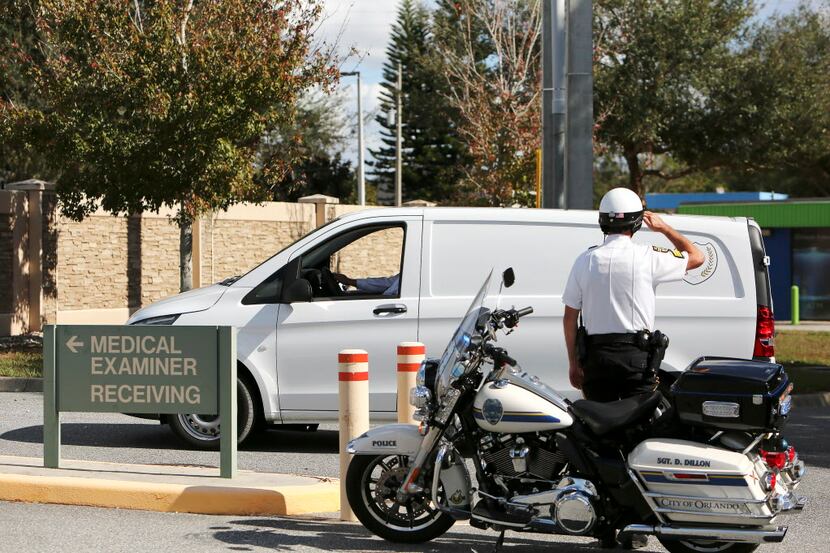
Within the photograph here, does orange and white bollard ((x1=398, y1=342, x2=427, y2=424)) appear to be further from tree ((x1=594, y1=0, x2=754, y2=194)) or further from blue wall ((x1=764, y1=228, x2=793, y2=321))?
tree ((x1=594, y1=0, x2=754, y2=194))

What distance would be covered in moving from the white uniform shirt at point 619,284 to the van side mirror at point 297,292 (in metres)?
3.51

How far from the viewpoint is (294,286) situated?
31.9 feet

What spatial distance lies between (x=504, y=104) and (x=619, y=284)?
1037 inches

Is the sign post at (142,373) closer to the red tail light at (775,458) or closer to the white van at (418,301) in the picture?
the white van at (418,301)

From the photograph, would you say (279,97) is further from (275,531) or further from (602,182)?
(602,182)

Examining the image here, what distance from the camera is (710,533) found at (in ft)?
19.3

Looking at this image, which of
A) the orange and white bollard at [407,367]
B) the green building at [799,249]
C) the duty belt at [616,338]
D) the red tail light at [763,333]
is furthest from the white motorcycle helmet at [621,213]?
the green building at [799,249]

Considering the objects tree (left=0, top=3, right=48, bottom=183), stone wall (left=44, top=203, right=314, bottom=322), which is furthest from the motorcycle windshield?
tree (left=0, top=3, right=48, bottom=183)

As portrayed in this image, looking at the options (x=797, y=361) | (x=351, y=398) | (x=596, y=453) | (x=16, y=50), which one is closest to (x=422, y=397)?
(x=596, y=453)

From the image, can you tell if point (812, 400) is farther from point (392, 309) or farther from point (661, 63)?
point (661, 63)

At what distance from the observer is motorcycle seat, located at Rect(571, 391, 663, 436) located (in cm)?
606

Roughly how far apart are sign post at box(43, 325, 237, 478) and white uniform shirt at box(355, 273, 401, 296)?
227 centimetres

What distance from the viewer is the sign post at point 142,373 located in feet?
25.6

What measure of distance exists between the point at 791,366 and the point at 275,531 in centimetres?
1288
